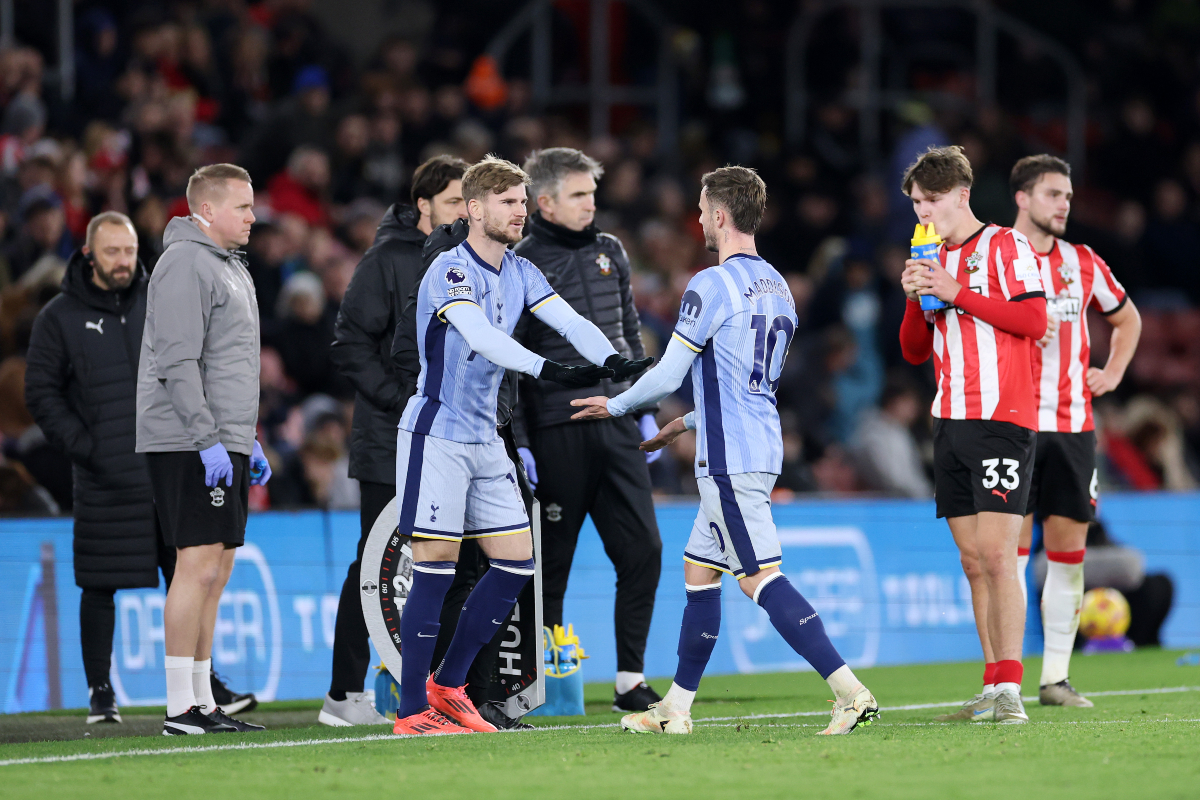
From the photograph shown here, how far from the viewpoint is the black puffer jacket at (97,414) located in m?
7.66

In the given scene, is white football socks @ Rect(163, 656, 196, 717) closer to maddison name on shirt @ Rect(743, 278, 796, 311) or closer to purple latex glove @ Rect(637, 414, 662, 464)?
purple latex glove @ Rect(637, 414, 662, 464)

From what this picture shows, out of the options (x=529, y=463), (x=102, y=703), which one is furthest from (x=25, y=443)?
(x=529, y=463)

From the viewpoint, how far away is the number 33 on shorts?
6.46 m

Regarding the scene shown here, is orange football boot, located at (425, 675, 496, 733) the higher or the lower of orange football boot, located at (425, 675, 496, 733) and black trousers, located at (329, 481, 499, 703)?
the lower

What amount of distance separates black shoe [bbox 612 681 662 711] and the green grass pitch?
296 mm

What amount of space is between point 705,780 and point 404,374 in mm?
2787

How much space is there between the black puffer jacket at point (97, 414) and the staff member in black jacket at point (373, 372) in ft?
3.81

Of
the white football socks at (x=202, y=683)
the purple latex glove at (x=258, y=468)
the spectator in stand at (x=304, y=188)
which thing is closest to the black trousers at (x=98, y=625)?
the purple latex glove at (x=258, y=468)

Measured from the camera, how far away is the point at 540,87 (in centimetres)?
1645

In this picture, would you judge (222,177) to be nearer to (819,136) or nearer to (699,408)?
(699,408)

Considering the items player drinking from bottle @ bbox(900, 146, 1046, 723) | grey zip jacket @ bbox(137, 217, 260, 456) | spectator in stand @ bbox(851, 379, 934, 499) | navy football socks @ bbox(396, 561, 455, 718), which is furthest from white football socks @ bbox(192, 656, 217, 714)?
spectator in stand @ bbox(851, 379, 934, 499)

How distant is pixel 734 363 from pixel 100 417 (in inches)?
133

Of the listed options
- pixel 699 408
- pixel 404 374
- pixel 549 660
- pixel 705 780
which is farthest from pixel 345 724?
pixel 705 780

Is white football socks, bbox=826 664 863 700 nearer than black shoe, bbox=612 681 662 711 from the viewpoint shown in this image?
Yes
